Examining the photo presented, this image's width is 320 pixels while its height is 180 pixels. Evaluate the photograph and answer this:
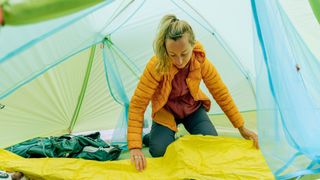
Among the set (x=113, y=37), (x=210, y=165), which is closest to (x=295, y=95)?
(x=210, y=165)

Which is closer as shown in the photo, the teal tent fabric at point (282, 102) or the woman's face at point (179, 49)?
the teal tent fabric at point (282, 102)

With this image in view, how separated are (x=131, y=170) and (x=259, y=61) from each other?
22.0 inches

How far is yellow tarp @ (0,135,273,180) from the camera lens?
4.54 feet

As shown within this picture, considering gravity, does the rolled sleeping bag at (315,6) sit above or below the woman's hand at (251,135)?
above

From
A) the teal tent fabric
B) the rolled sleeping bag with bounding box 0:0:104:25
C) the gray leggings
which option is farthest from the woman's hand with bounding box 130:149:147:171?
the rolled sleeping bag with bounding box 0:0:104:25

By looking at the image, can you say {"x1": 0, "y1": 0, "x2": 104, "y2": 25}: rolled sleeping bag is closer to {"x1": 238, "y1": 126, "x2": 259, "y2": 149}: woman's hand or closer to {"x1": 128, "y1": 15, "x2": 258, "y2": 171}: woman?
{"x1": 128, "y1": 15, "x2": 258, "y2": 171}: woman

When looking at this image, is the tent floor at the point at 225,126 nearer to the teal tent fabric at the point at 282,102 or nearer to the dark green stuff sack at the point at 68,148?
the dark green stuff sack at the point at 68,148

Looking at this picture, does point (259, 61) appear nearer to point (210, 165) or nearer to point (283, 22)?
point (283, 22)

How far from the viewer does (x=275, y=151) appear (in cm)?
135

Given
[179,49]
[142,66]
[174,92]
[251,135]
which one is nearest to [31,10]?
[179,49]

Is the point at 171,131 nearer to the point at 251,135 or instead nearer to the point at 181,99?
the point at 181,99

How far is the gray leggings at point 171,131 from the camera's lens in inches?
65.6

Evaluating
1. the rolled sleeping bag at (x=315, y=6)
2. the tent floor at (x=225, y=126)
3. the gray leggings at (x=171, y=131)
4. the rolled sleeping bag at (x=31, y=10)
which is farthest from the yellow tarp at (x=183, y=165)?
the rolled sleeping bag at (x=31, y=10)

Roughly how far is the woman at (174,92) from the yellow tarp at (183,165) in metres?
0.06
